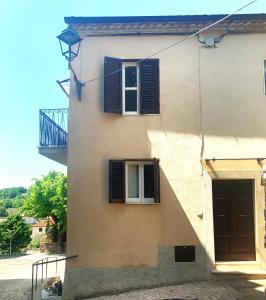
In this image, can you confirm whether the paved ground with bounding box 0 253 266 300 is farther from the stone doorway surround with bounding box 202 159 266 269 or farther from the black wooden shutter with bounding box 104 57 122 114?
the black wooden shutter with bounding box 104 57 122 114

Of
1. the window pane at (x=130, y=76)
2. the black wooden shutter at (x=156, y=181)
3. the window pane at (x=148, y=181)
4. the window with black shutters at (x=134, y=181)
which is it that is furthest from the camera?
the window pane at (x=130, y=76)

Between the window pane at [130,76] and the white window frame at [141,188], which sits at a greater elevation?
the window pane at [130,76]

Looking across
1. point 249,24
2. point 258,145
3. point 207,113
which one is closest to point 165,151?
point 207,113

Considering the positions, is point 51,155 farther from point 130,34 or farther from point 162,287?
point 162,287

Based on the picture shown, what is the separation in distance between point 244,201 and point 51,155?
616 cm

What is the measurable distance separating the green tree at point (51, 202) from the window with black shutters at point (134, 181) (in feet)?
67.4

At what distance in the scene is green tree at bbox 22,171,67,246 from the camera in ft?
98.0

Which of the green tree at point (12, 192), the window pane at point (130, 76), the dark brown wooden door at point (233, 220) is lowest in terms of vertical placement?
the dark brown wooden door at point (233, 220)

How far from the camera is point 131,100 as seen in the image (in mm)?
10484

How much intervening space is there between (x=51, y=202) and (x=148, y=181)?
873 inches

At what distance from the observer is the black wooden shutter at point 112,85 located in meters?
10.1

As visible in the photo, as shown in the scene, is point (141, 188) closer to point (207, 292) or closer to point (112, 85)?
point (112, 85)

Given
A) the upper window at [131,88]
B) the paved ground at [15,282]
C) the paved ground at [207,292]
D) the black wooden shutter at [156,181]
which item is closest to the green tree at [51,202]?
the paved ground at [15,282]

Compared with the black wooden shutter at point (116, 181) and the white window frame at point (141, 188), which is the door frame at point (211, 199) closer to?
the white window frame at point (141, 188)
